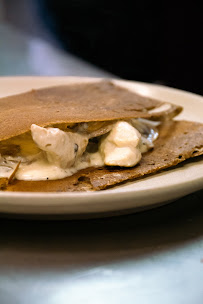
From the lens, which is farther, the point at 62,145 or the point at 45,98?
the point at 45,98

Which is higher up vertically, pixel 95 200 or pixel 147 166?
pixel 95 200

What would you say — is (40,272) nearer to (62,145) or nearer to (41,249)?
(41,249)

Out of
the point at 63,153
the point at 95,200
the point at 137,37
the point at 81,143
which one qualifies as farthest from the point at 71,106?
the point at 137,37

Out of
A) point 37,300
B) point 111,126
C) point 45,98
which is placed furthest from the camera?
point 45,98

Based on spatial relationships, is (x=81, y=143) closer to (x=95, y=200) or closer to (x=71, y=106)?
(x=71, y=106)

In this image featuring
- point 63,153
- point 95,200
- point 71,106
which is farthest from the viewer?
point 71,106

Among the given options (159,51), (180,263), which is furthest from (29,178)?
(159,51)

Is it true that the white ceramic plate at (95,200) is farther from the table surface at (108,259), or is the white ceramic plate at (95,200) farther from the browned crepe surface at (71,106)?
the browned crepe surface at (71,106)

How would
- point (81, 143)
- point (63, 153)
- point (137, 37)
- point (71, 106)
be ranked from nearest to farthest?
point (63, 153) → point (81, 143) → point (71, 106) → point (137, 37)
